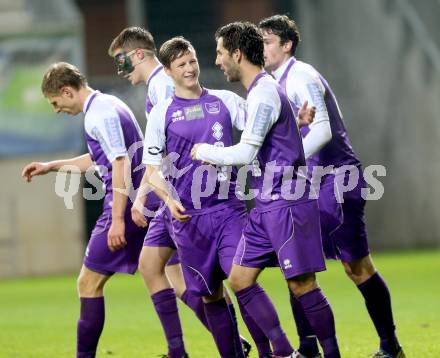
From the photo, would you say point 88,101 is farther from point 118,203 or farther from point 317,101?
point 317,101

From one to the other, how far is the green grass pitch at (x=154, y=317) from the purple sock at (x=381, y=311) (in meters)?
0.30

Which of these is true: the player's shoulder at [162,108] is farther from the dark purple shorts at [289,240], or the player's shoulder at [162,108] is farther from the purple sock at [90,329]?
the purple sock at [90,329]

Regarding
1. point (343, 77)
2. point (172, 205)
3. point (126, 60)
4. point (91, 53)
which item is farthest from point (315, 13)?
point (172, 205)

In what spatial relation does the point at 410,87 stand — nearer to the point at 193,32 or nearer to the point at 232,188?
the point at 193,32

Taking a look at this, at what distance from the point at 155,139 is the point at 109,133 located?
1.32 feet

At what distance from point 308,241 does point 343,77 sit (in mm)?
15856

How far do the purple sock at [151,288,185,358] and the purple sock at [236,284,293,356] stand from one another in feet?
3.44

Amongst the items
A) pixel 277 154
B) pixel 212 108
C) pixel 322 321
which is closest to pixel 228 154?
pixel 277 154

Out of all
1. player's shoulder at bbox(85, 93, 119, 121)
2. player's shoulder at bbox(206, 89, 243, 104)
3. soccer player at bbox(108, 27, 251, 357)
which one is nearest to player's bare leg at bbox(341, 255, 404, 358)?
soccer player at bbox(108, 27, 251, 357)

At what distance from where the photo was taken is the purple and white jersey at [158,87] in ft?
25.6

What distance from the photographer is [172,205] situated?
6.68 m

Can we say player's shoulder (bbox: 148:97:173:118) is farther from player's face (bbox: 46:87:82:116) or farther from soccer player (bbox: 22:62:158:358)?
player's face (bbox: 46:87:82:116)

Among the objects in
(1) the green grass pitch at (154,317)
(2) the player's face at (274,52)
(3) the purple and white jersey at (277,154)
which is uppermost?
(2) the player's face at (274,52)

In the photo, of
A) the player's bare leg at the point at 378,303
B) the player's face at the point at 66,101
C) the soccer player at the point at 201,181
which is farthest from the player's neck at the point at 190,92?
the player's bare leg at the point at 378,303
